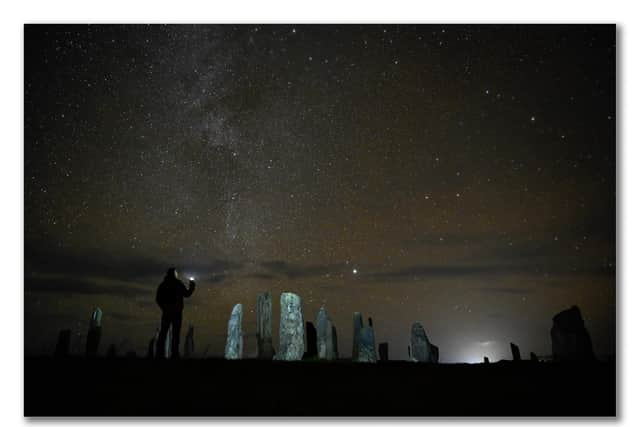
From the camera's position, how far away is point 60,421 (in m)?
5.23

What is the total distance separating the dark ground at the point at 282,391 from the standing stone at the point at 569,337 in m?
4.96

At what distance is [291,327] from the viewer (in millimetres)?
13289

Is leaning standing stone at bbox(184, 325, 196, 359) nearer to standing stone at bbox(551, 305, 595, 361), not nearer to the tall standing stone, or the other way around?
the tall standing stone

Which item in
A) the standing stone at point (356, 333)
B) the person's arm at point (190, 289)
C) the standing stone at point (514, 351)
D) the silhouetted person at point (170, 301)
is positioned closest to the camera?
the silhouetted person at point (170, 301)

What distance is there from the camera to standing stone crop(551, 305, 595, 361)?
10.4 metres

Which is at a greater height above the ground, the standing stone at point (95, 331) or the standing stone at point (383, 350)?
the standing stone at point (95, 331)

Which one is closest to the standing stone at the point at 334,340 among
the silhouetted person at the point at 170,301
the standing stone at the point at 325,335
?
the standing stone at the point at 325,335

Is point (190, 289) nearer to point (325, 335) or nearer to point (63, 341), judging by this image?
point (63, 341)

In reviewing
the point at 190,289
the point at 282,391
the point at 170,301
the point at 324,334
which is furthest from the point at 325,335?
the point at 282,391

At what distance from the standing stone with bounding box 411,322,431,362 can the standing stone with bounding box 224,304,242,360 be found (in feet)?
16.5

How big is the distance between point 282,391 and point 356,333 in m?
10.1

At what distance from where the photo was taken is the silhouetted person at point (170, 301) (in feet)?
21.1

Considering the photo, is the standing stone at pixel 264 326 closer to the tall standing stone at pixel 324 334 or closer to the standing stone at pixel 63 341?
the tall standing stone at pixel 324 334
